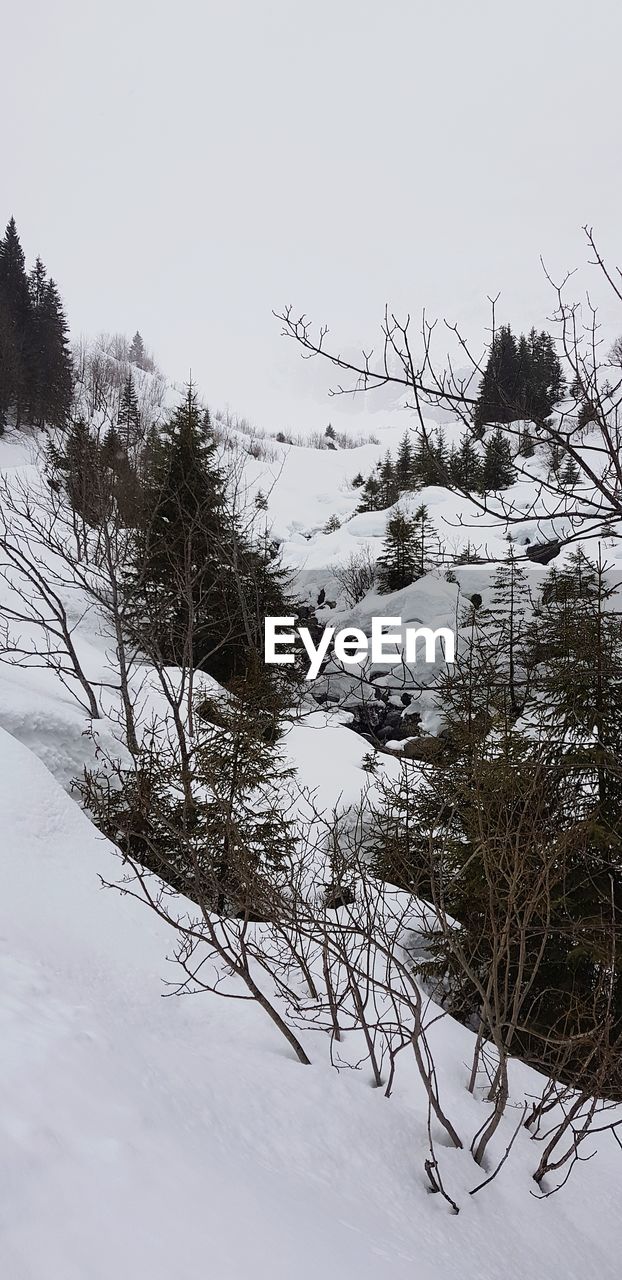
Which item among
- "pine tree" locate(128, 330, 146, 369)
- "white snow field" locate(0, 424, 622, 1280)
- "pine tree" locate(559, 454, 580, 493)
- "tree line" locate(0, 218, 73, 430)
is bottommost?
"white snow field" locate(0, 424, 622, 1280)

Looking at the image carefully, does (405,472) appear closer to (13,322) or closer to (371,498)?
(371,498)

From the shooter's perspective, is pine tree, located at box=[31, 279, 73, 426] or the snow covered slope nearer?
the snow covered slope

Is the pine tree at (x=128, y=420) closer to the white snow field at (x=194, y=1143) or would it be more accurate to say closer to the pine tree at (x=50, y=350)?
the pine tree at (x=50, y=350)

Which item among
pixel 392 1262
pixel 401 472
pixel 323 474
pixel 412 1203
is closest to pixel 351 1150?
pixel 412 1203

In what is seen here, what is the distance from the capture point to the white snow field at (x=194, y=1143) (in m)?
1.69

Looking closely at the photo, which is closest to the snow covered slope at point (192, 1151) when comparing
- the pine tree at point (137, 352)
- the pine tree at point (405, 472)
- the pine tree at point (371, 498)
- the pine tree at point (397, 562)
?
the pine tree at point (397, 562)

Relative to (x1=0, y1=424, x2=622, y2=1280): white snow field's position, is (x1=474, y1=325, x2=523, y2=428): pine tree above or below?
above

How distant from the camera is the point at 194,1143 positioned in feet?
7.43

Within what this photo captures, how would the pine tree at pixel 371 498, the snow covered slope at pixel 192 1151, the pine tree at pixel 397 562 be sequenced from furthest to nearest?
the pine tree at pixel 371 498, the pine tree at pixel 397 562, the snow covered slope at pixel 192 1151

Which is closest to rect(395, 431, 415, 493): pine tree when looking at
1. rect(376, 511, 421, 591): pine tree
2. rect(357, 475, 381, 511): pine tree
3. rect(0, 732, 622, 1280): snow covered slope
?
rect(357, 475, 381, 511): pine tree

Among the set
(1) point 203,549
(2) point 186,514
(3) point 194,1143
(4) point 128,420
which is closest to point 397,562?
(1) point 203,549

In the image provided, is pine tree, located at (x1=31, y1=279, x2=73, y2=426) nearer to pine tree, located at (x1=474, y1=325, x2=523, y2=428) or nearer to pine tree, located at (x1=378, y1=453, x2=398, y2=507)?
pine tree, located at (x1=378, y1=453, x2=398, y2=507)

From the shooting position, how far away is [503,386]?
2172 millimetres

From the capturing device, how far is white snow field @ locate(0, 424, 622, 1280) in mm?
1688
